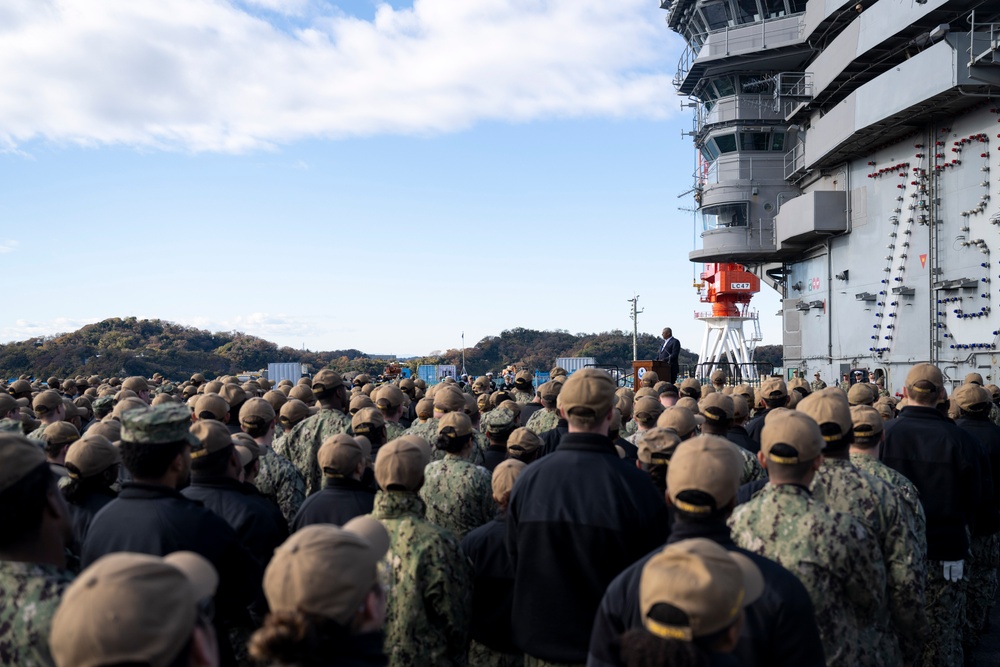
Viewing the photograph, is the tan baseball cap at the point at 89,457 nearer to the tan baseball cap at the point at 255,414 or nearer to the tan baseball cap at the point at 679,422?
the tan baseball cap at the point at 255,414

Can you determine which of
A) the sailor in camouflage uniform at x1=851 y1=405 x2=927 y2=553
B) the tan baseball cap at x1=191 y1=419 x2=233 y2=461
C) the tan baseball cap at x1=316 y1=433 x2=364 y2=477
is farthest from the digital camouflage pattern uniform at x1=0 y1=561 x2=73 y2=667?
the sailor in camouflage uniform at x1=851 y1=405 x2=927 y2=553

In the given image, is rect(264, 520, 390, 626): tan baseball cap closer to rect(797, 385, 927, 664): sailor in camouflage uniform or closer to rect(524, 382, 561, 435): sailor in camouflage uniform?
rect(797, 385, 927, 664): sailor in camouflage uniform

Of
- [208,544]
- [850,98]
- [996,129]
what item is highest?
[850,98]

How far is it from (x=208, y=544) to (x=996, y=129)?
18.4 m

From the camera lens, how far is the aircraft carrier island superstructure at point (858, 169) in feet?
55.8

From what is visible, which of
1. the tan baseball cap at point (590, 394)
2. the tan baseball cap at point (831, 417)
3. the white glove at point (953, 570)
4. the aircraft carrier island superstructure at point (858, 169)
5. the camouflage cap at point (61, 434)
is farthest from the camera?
the aircraft carrier island superstructure at point (858, 169)

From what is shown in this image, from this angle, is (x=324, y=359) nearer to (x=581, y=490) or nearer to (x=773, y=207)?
(x=773, y=207)

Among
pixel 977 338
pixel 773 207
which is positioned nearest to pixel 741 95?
pixel 773 207

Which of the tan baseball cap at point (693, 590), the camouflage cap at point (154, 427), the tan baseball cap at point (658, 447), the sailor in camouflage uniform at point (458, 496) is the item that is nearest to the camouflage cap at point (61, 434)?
the camouflage cap at point (154, 427)

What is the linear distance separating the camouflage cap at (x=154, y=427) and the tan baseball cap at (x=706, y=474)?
2421 mm

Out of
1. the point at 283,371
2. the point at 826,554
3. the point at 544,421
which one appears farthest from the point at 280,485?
the point at 283,371

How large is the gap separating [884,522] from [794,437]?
1.08m

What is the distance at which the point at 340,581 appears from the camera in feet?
7.82

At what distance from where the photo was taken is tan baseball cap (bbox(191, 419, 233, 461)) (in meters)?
4.76
